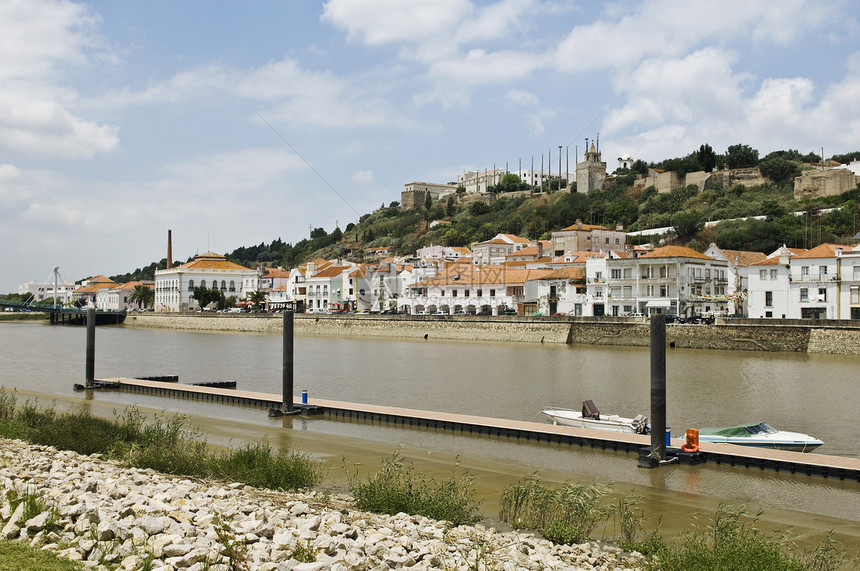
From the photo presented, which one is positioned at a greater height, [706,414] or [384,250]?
[384,250]

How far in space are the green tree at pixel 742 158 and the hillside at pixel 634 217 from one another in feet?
1.54

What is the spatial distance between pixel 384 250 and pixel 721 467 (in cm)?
10351

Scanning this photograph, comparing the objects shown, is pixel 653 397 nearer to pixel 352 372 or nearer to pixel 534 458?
pixel 534 458

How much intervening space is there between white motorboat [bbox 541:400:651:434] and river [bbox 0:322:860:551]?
180 cm

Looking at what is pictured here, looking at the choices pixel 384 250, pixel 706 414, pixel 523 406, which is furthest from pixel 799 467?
pixel 384 250

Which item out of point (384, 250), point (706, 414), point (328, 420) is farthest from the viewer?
point (384, 250)

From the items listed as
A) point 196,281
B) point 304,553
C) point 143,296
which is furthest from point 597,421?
point 143,296

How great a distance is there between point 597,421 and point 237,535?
38.5ft

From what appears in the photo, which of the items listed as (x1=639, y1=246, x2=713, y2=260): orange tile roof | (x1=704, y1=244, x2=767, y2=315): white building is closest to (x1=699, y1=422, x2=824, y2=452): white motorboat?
(x1=639, y1=246, x2=713, y2=260): orange tile roof

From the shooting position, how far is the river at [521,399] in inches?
486

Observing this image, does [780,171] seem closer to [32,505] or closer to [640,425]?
[640,425]

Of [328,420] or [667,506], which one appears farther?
[328,420]

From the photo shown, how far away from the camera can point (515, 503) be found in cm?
1020

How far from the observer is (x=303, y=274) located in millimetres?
92312
